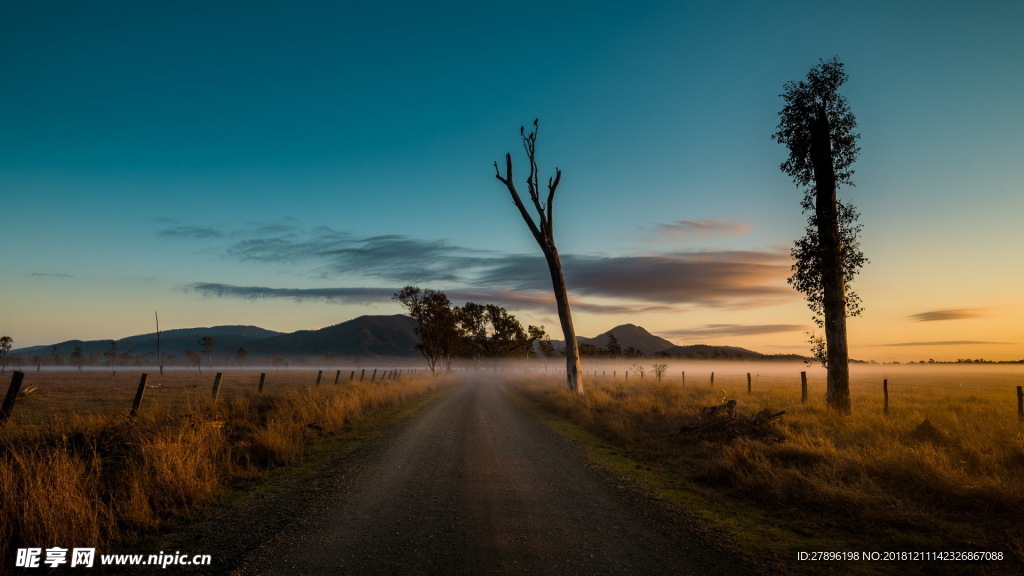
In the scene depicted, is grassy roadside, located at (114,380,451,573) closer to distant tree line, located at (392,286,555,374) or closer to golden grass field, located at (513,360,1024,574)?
golden grass field, located at (513,360,1024,574)

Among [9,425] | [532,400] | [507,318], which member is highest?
[507,318]

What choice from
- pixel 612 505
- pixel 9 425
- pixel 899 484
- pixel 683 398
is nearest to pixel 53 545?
pixel 9 425

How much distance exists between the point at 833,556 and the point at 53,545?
27.7 feet

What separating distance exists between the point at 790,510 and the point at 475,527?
457 cm

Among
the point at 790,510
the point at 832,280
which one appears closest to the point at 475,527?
the point at 790,510

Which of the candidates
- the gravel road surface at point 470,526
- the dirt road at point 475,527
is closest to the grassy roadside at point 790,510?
the gravel road surface at point 470,526

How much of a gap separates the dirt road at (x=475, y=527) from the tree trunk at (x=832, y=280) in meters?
10.3

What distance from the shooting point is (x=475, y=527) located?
5.85 m

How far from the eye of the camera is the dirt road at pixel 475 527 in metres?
4.79

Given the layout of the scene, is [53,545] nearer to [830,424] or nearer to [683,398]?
[830,424]

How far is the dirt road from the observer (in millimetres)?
4785

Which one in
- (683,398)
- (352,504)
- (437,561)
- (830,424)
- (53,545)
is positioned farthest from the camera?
(683,398)

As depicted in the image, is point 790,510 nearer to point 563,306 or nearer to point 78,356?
point 563,306

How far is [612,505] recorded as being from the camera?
6.97 meters
